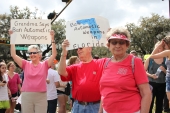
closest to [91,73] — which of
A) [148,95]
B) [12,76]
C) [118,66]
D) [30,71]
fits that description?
[118,66]

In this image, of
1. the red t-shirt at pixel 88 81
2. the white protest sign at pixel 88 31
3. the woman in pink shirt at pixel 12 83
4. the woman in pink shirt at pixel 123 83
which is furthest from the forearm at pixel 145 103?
the woman in pink shirt at pixel 12 83

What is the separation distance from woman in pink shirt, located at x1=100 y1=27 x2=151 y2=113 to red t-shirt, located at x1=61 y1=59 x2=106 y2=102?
0.52m

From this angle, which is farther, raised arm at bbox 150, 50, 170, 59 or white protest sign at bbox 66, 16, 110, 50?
raised arm at bbox 150, 50, 170, 59

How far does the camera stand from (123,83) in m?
3.09

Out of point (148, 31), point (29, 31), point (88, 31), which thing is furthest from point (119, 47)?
point (148, 31)

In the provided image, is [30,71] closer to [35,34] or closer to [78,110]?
[35,34]

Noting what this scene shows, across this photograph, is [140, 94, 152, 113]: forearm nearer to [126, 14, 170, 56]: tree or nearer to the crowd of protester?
the crowd of protester

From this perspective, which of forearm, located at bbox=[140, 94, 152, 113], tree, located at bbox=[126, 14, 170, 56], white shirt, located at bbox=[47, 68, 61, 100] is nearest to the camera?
forearm, located at bbox=[140, 94, 152, 113]

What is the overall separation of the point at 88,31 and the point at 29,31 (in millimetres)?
2011

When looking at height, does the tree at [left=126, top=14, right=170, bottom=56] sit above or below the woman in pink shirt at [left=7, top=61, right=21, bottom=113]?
above

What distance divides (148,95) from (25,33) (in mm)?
3504

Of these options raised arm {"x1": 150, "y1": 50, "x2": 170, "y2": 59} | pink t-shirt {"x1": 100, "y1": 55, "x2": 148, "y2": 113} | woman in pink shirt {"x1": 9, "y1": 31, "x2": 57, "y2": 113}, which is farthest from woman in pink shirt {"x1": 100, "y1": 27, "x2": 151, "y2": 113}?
woman in pink shirt {"x1": 9, "y1": 31, "x2": 57, "y2": 113}

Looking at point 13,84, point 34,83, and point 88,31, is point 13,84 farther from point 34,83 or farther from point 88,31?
point 88,31

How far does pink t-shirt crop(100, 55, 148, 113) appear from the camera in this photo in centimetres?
308
